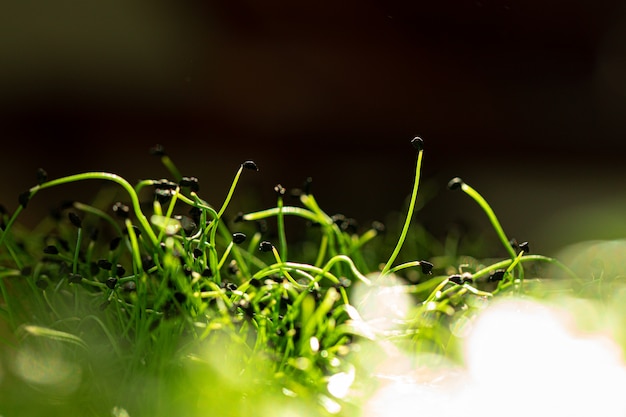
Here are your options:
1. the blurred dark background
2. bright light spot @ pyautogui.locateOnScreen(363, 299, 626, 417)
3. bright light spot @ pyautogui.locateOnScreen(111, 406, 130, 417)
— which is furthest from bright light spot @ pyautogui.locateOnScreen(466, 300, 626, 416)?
the blurred dark background

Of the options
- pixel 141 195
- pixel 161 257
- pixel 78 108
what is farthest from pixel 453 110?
pixel 161 257

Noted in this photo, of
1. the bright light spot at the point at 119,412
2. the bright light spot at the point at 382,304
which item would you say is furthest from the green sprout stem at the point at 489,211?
the bright light spot at the point at 119,412

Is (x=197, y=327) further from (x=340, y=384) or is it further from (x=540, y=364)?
(x=540, y=364)

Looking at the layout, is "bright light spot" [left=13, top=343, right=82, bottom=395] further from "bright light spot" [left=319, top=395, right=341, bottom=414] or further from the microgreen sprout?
"bright light spot" [left=319, top=395, right=341, bottom=414]

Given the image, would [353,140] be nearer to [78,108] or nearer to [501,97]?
[501,97]

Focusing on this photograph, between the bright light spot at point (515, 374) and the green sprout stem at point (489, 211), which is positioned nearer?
the bright light spot at point (515, 374)

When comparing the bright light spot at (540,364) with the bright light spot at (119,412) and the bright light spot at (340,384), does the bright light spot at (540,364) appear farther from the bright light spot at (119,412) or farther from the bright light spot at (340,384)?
the bright light spot at (119,412)
